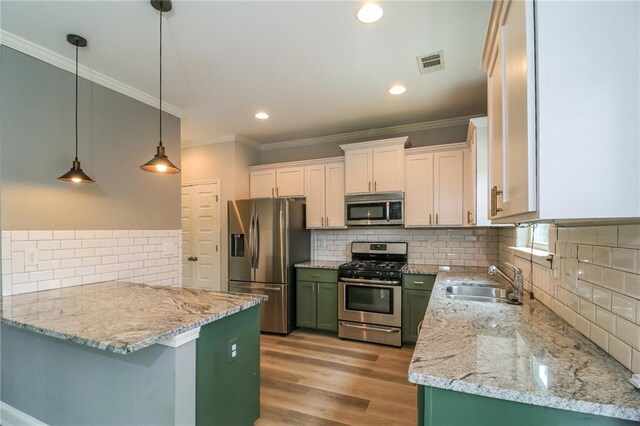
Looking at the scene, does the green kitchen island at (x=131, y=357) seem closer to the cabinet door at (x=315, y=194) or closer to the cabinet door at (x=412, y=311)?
the cabinet door at (x=412, y=311)

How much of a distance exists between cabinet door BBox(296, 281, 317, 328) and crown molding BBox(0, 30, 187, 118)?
8.49ft

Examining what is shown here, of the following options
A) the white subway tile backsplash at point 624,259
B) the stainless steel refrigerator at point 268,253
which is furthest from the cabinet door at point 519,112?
the stainless steel refrigerator at point 268,253

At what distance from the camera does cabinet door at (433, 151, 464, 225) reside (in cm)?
345

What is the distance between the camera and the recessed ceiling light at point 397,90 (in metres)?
2.85

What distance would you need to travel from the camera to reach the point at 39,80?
7.39 ft

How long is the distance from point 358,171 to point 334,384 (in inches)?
94.3

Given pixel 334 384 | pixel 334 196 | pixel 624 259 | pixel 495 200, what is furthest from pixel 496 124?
pixel 334 196

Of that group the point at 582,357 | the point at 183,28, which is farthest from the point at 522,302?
the point at 183,28

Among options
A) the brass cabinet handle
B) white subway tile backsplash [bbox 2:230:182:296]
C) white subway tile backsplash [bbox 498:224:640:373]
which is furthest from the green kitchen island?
white subway tile backsplash [bbox 498:224:640:373]

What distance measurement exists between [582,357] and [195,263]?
4.31 m

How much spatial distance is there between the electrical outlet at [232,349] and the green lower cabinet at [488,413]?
119 centimetres

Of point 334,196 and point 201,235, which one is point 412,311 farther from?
point 201,235

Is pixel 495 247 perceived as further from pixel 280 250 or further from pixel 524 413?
pixel 524 413

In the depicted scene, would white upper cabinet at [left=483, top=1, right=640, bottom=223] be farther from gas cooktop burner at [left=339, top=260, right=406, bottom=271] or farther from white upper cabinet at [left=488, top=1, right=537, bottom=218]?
gas cooktop burner at [left=339, top=260, right=406, bottom=271]
